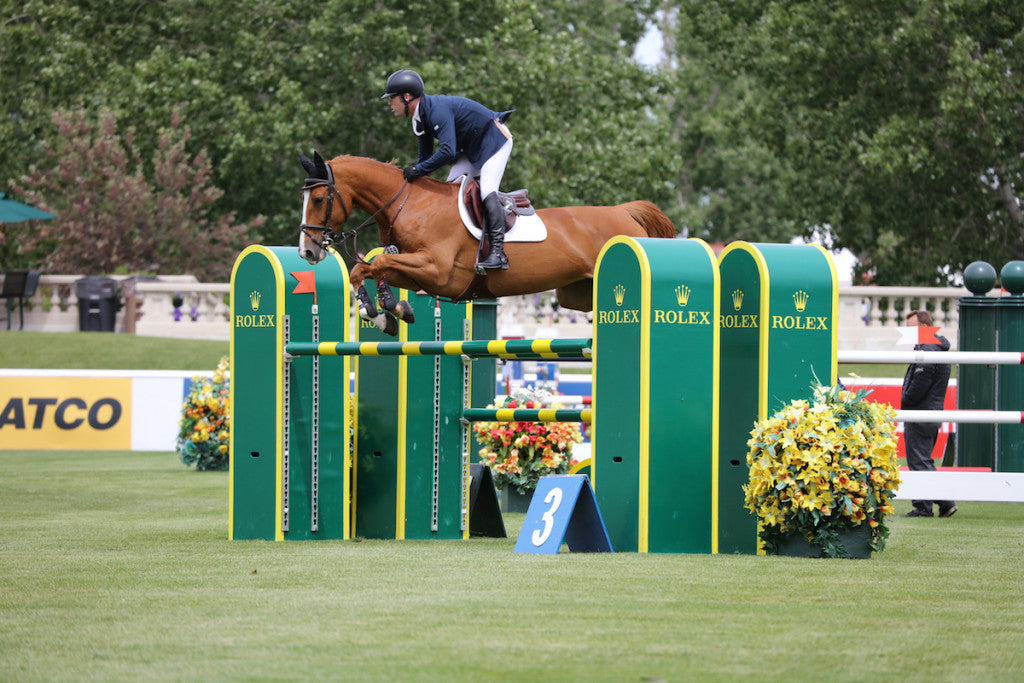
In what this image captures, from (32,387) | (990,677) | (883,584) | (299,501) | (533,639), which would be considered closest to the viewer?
(990,677)

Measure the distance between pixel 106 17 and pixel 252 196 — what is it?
5680mm

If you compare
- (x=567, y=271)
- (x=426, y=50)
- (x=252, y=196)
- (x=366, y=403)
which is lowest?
(x=366, y=403)

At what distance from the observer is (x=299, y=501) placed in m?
8.52

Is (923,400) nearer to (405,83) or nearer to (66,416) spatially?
(405,83)

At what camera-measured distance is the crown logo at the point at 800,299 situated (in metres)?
7.37

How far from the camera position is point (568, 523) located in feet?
23.2

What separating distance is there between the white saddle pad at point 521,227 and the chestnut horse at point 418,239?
33mm

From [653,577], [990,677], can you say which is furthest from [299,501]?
[990,677]

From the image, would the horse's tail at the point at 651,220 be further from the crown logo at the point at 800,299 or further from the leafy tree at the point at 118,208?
the leafy tree at the point at 118,208

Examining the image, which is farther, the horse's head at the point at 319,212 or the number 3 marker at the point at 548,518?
the horse's head at the point at 319,212

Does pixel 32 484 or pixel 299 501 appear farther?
pixel 32 484

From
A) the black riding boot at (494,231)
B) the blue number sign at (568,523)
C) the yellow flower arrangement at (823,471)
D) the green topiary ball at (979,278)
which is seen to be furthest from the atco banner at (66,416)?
the yellow flower arrangement at (823,471)

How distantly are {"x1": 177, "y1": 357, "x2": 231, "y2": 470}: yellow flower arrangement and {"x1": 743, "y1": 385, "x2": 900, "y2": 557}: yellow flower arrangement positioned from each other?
9.93 metres

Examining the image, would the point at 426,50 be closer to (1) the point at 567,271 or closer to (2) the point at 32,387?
(2) the point at 32,387
